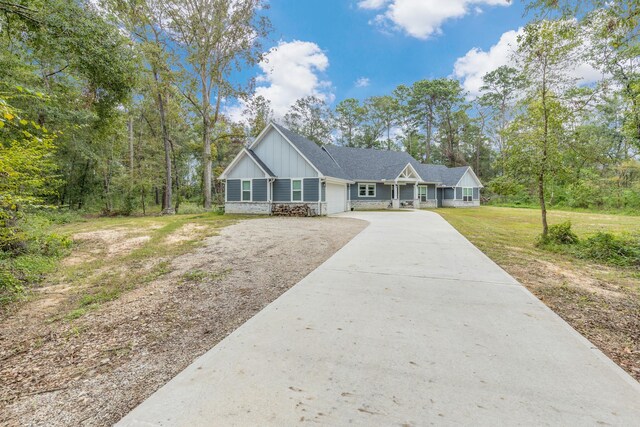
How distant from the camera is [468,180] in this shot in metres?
30.7

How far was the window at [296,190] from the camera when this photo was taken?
1777cm

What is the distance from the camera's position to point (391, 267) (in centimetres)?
536

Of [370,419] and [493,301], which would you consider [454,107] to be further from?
[370,419]

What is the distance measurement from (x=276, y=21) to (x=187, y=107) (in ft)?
30.7

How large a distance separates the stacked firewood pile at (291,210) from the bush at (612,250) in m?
12.8

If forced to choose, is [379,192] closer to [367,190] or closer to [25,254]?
[367,190]

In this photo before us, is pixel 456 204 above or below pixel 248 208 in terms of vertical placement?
above

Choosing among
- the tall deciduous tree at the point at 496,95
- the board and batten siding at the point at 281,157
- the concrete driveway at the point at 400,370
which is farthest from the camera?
the tall deciduous tree at the point at 496,95

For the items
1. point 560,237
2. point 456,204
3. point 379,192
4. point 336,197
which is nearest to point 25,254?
point 560,237

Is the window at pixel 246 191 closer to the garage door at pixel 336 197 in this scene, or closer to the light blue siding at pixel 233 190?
the light blue siding at pixel 233 190

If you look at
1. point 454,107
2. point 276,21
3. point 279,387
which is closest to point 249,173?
point 276,21

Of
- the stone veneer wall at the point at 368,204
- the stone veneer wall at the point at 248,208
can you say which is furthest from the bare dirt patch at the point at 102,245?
the stone veneer wall at the point at 368,204

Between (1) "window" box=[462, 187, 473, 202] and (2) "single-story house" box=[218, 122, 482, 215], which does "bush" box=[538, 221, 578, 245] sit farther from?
(1) "window" box=[462, 187, 473, 202]

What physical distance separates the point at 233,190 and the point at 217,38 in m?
10.3
